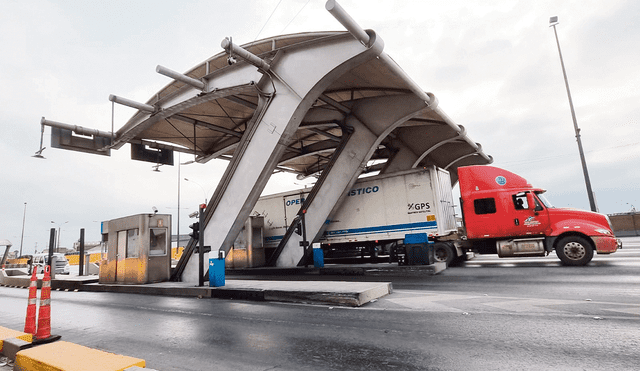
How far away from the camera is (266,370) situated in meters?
3.58

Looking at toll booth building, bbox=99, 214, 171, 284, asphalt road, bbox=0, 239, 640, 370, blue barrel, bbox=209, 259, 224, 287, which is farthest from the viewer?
toll booth building, bbox=99, 214, 171, 284

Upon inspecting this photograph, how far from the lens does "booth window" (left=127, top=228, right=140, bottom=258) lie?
12.2 meters

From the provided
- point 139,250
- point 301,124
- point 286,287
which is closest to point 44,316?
point 286,287

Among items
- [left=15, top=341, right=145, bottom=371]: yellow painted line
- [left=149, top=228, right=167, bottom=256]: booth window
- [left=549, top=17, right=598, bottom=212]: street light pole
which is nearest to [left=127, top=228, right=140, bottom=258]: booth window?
[left=149, top=228, right=167, bottom=256]: booth window

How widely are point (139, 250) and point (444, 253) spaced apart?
11.7 m

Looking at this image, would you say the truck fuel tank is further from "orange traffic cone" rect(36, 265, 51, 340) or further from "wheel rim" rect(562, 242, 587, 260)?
"orange traffic cone" rect(36, 265, 51, 340)

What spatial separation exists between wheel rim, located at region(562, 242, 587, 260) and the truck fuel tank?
735 mm

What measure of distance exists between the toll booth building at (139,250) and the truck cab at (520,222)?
11767 mm

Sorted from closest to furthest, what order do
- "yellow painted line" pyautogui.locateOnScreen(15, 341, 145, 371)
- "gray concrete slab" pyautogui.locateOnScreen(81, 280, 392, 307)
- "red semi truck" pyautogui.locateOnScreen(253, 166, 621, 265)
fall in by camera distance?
"yellow painted line" pyautogui.locateOnScreen(15, 341, 145, 371)
"gray concrete slab" pyautogui.locateOnScreen(81, 280, 392, 307)
"red semi truck" pyautogui.locateOnScreen(253, 166, 621, 265)

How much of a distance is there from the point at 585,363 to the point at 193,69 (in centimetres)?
1386

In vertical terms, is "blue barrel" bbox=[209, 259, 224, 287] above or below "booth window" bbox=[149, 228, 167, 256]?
below

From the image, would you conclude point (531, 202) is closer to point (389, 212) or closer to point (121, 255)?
point (389, 212)

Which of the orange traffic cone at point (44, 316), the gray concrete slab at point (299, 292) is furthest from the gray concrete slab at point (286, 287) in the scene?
the orange traffic cone at point (44, 316)

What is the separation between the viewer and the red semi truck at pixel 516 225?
36.9ft
